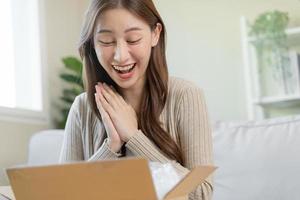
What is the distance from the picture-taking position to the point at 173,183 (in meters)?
0.69

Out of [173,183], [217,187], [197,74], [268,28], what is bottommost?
[217,187]

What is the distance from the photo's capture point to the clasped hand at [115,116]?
1094 millimetres

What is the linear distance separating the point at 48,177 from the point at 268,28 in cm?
188

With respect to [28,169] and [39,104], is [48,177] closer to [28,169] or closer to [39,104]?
[28,169]

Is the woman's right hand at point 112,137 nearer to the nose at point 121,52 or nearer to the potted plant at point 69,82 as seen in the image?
the nose at point 121,52

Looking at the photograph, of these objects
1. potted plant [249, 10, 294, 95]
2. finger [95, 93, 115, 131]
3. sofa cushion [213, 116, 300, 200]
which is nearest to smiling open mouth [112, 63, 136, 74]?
finger [95, 93, 115, 131]

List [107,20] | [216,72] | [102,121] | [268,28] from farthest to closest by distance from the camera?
[216,72] < [268,28] < [102,121] < [107,20]

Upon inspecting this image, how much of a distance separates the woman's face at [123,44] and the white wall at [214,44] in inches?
56.2

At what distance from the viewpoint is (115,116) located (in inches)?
43.8

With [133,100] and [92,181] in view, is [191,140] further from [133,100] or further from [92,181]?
[92,181]

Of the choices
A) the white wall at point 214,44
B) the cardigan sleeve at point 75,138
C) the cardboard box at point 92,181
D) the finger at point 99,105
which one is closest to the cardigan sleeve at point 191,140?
the finger at point 99,105

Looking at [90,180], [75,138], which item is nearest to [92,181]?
[90,180]

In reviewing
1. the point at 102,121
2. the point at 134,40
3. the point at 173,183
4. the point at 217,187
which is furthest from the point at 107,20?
the point at 217,187

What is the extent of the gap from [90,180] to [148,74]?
23.5 inches
